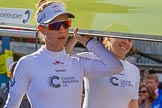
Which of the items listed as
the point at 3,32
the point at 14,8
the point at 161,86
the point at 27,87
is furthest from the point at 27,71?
the point at 161,86

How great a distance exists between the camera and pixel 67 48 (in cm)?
369

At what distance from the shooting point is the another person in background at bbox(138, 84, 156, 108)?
212 inches

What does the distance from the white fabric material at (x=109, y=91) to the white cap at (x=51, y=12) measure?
0.43 metres

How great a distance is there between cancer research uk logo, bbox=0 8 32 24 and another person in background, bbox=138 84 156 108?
217cm

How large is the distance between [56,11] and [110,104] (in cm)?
74

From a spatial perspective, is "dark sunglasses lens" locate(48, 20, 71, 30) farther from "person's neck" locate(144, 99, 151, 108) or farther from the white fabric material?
"person's neck" locate(144, 99, 151, 108)

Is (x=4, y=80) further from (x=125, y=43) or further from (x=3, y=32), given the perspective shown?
(x=125, y=43)

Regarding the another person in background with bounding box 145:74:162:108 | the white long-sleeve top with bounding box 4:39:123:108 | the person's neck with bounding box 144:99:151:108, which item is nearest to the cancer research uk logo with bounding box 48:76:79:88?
the white long-sleeve top with bounding box 4:39:123:108

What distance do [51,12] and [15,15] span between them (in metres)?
0.45

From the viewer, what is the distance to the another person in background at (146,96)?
5391 millimetres

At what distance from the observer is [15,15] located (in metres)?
3.53

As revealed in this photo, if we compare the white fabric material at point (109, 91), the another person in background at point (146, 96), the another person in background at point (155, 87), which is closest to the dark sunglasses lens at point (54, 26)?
the white fabric material at point (109, 91)

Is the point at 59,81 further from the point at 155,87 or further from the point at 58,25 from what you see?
the point at 155,87

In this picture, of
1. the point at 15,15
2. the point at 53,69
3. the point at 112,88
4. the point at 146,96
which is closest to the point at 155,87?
the point at 146,96
